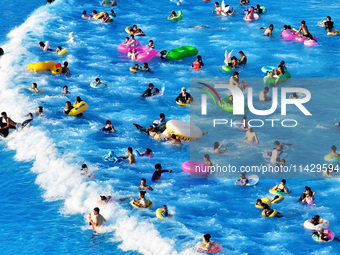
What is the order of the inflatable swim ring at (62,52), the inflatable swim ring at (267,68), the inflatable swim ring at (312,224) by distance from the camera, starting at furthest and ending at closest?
the inflatable swim ring at (62,52) < the inflatable swim ring at (267,68) < the inflatable swim ring at (312,224)

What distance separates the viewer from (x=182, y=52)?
29484mm

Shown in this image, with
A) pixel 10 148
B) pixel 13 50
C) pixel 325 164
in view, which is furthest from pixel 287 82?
pixel 13 50

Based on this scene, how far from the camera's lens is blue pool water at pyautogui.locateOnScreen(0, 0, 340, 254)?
17.4 meters

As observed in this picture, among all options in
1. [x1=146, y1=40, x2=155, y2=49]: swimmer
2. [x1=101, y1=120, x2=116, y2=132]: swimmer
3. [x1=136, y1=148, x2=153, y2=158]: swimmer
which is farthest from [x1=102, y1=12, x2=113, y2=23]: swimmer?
[x1=136, y1=148, x2=153, y2=158]: swimmer

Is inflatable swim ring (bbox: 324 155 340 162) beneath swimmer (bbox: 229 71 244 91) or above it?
beneath

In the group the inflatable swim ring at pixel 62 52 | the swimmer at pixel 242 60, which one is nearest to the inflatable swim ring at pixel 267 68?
the swimmer at pixel 242 60

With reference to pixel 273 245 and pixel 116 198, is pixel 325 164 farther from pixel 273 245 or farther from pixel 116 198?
pixel 116 198

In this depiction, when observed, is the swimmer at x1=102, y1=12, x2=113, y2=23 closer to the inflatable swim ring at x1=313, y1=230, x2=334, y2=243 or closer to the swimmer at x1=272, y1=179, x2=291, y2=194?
the swimmer at x1=272, y1=179, x2=291, y2=194

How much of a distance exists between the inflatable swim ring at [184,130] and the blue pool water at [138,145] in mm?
474

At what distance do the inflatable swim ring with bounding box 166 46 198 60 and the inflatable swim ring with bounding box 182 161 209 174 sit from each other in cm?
1038

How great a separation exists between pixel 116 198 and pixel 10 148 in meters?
5.97

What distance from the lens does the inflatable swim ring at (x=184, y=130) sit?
21.8 meters

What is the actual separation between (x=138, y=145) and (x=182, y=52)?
896 cm

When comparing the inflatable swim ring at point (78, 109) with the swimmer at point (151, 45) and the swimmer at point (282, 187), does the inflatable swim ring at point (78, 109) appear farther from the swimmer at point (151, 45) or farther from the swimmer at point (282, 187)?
the swimmer at point (282, 187)
